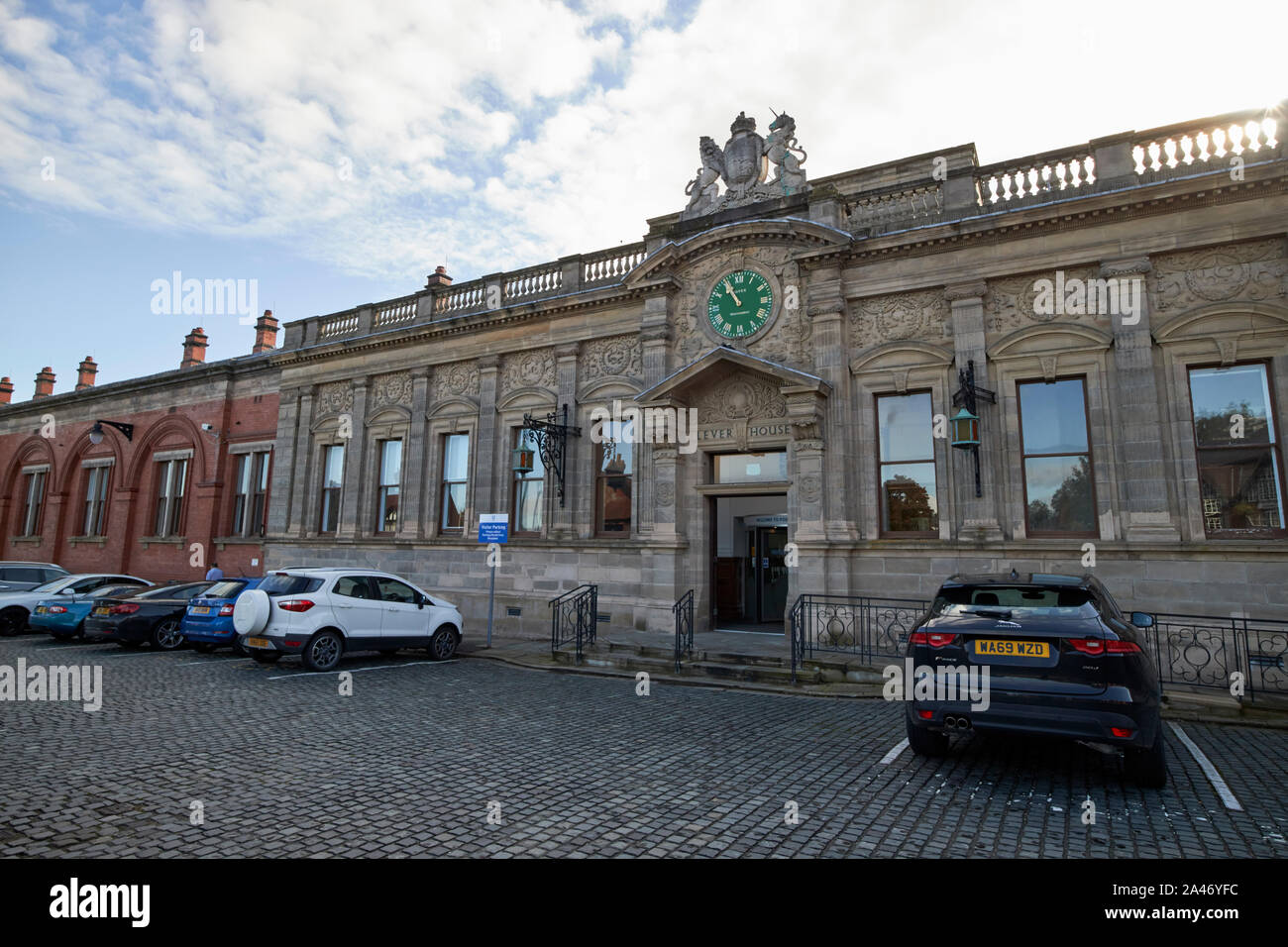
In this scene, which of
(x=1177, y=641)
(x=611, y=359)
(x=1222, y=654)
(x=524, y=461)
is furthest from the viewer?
(x=611, y=359)

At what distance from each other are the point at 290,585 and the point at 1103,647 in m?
11.7

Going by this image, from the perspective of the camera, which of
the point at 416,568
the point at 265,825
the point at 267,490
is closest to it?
the point at 265,825

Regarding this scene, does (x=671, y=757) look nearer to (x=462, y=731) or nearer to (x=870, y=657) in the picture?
(x=462, y=731)

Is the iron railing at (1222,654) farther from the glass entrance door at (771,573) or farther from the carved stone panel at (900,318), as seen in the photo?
the glass entrance door at (771,573)

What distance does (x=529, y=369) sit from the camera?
18.1 metres

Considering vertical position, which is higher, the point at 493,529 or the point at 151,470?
the point at 151,470

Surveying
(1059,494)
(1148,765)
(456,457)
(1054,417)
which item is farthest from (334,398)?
(1148,765)

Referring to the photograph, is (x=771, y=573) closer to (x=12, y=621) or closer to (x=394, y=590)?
(x=394, y=590)

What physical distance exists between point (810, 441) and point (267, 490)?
18.7 m

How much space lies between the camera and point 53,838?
4359mm

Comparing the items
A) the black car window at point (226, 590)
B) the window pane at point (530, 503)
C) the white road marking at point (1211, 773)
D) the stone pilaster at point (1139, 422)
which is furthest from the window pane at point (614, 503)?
the white road marking at point (1211, 773)

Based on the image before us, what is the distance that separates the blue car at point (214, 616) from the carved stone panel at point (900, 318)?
13.0 m

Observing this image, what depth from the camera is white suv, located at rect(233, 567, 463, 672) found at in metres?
11.4
